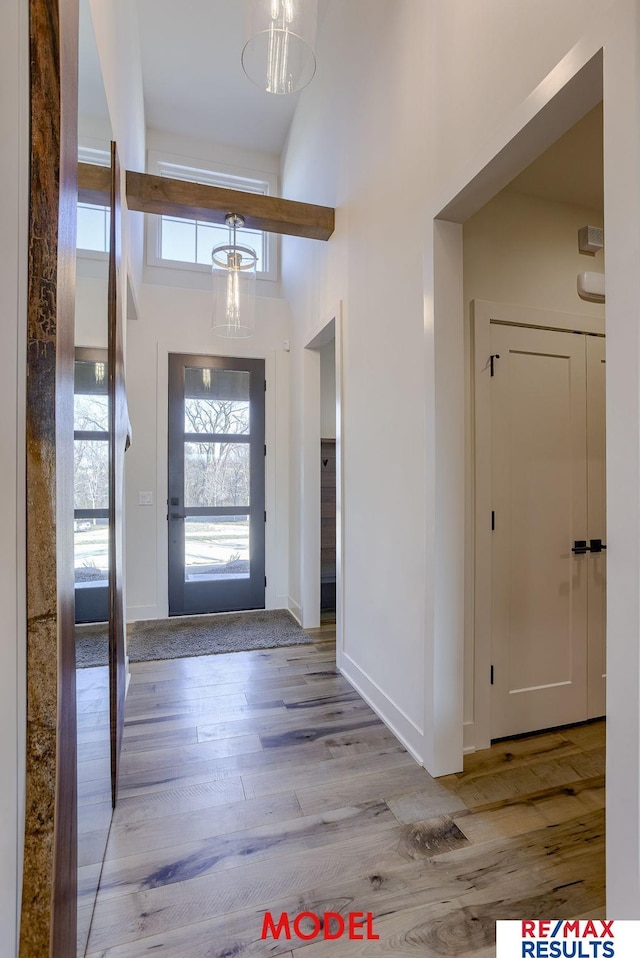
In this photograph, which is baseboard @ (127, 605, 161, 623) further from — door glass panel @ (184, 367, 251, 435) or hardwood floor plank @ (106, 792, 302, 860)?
hardwood floor plank @ (106, 792, 302, 860)

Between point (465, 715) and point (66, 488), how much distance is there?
6.52ft

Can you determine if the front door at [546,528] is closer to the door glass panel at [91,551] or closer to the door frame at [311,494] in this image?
the door glass panel at [91,551]

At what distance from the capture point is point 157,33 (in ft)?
11.6

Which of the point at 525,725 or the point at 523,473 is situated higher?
the point at 523,473

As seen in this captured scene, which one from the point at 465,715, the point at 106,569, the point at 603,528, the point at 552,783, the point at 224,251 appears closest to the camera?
the point at 106,569

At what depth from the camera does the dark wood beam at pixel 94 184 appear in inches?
46.6

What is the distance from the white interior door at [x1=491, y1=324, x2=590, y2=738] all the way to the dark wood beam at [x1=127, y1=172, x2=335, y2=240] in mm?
1626

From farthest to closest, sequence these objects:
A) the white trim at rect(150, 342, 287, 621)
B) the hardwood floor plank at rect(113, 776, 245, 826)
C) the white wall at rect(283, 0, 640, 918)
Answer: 1. the white trim at rect(150, 342, 287, 621)
2. the hardwood floor plank at rect(113, 776, 245, 826)
3. the white wall at rect(283, 0, 640, 918)

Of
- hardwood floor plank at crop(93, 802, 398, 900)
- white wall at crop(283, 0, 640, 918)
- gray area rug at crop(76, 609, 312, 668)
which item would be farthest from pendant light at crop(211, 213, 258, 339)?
hardwood floor plank at crop(93, 802, 398, 900)

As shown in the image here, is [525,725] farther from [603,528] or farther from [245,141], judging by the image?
[245,141]

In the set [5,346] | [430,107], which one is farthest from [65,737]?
[430,107]

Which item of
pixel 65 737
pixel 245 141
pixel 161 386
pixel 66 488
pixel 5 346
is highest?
pixel 245 141

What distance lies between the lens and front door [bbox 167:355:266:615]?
4.11 metres

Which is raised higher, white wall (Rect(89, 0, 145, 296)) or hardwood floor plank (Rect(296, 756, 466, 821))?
white wall (Rect(89, 0, 145, 296))
